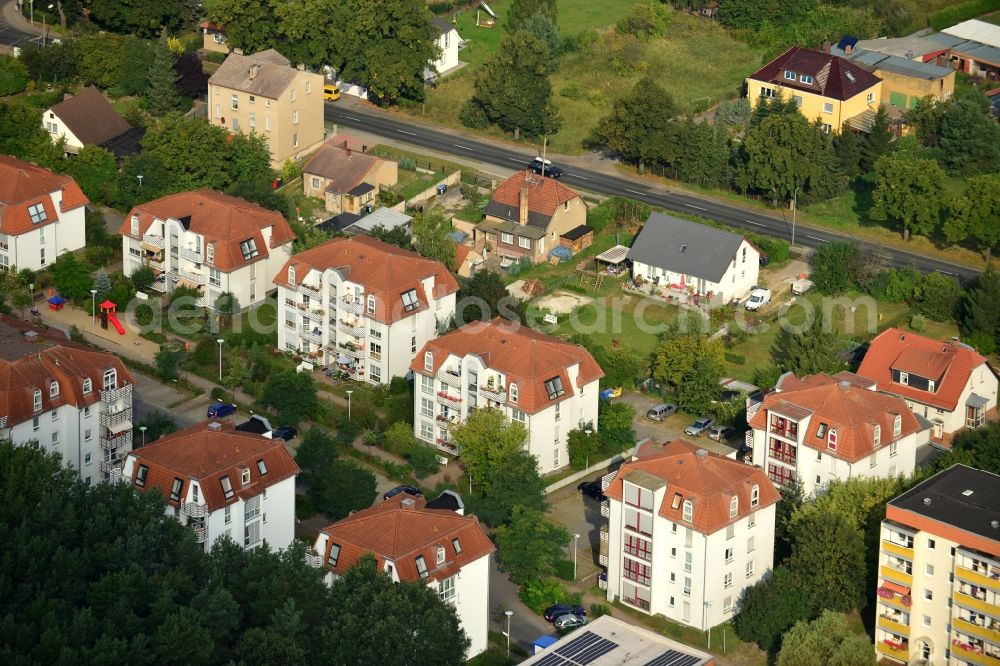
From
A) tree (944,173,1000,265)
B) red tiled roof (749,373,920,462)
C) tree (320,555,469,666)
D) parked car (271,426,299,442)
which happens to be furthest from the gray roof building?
tree (320,555,469,666)

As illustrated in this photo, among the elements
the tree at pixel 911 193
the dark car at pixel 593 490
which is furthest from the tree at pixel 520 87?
the dark car at pixel 593 490

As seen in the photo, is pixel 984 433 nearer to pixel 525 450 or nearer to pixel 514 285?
pixel 525 450

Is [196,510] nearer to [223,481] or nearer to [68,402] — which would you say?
[223,481]

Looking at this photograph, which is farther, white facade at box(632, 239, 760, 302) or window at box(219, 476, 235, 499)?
white facade at box(632, 239, 760, 302)

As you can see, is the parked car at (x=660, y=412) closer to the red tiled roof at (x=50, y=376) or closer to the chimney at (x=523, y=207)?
the chimney at (x=523, y=207)

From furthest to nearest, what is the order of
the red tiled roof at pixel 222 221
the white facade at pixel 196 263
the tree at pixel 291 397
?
1. the white facade at pixel 196 263
2. the red tiled roof at pixel 222 221
3. the tree at pixel 291 397

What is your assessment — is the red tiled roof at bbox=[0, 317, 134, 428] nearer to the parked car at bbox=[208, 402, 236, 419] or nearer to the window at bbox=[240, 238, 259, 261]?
the parked car at bbox=[208, 402, 236, 419]
